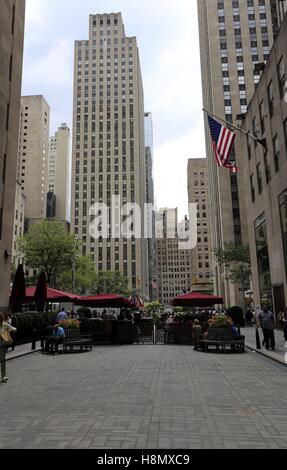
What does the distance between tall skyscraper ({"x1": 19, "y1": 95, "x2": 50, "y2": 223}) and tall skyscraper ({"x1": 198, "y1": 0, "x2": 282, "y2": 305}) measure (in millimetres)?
73227

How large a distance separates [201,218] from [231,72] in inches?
2364

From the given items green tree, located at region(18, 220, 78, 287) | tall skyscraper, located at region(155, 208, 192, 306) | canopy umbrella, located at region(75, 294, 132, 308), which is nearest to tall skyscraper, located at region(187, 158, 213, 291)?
tall skyscraper, located at region(155, 208, 192, 306)

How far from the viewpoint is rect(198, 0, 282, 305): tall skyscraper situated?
69.8m

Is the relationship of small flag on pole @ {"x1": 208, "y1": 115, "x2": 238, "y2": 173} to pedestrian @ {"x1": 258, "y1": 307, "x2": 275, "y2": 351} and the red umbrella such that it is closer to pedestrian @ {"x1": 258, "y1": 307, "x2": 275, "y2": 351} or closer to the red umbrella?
pedestrian @ {"x1": 258, "y1": 307, "x2": 275, "y2": 351}

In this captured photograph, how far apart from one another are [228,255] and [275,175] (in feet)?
76.3

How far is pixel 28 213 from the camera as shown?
424ft

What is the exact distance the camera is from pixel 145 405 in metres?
7.14

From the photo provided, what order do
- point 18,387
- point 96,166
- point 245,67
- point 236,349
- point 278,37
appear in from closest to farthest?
point 18,387 < point 236,349 < point 278,37 < point 245,67 < point 96,166

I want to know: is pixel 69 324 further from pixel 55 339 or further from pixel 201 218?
pixel 201 218

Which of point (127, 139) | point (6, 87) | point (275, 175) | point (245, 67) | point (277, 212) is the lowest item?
point (277, 212)

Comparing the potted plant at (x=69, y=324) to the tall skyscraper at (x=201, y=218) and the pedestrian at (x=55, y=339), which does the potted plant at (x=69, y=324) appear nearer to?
the pedestrian at (x=55, y=339)

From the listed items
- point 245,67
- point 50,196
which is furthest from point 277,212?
point 50,196

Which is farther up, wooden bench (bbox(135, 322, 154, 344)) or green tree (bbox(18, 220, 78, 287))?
green tree (bbox(18, 220, 78, 287))
